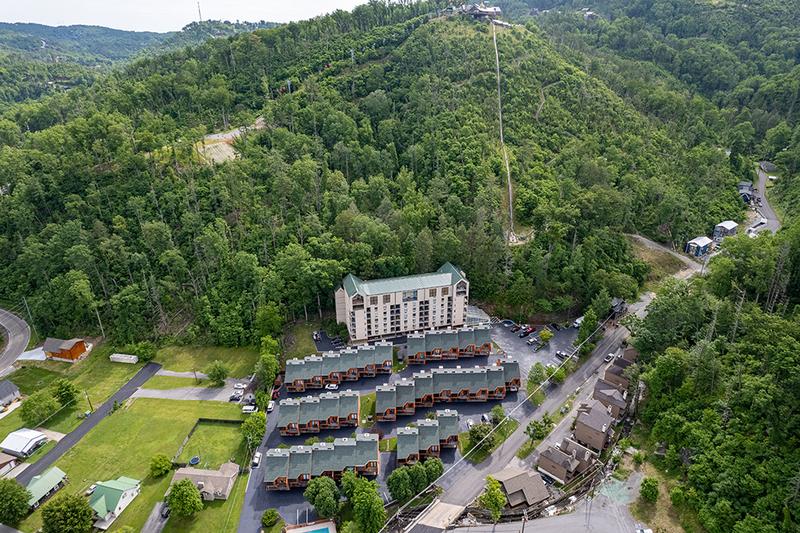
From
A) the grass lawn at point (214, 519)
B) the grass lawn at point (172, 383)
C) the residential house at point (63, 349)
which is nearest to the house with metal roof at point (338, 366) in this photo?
the grass lawn at point (172, 383)

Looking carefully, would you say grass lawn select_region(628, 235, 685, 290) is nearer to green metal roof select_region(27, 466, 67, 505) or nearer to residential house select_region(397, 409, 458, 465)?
residential house select_region(397, 409, 458, 465)

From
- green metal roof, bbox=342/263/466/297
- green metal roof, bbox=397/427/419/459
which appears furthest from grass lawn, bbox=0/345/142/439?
green metal roof, bbox=397/427/419/459

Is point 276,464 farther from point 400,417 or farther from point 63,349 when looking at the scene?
point 63,349

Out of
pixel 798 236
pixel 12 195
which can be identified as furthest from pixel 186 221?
pixel 798 236

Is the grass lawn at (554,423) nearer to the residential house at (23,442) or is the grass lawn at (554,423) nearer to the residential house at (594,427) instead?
the residential house at (594,427)

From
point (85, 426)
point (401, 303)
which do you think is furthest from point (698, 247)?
point (85, 426)
